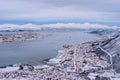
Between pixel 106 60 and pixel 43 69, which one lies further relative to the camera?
pixel 106 60

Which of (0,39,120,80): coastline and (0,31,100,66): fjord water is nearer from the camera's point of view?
(0,39,120,80): coastline

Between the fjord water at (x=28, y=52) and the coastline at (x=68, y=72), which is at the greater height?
the coastline at (x=68, y=72)

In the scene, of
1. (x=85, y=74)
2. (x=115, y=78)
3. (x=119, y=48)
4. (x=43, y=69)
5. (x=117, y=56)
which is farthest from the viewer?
(x=119, y=48)

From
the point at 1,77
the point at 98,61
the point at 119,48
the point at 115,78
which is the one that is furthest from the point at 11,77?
the point at 119,48

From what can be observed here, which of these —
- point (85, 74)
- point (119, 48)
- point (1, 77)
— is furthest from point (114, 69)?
point (1, 77)

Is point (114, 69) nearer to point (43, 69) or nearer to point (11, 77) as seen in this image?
point (43, 69)

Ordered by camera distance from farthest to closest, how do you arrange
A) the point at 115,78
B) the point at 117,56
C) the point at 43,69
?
1. the point at 117,56
2. the point at 43,69
3. the point at 115,78

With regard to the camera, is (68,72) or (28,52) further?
(28,52)

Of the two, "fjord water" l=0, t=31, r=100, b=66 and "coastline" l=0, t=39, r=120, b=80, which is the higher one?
"coastline" l=0, t=39, r=120, b=80

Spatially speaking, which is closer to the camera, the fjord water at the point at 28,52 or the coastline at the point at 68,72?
the coastline at the point at 68,72

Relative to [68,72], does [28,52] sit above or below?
below
